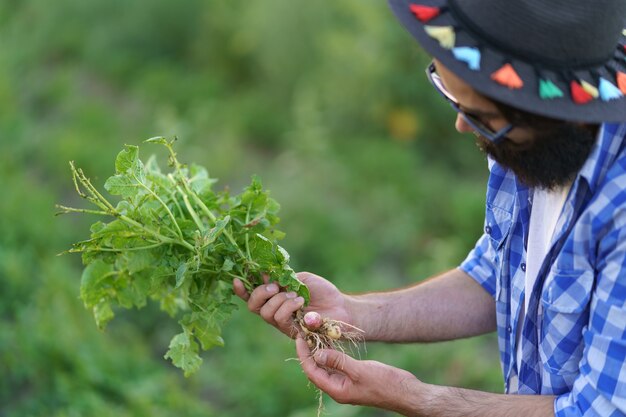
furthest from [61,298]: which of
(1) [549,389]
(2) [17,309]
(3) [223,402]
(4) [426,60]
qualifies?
(4) [426,60]

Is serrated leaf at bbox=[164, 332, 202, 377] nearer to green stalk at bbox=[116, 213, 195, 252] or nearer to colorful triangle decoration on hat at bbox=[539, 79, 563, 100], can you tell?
green stalk at bbox=[116, 213, 195, 252]

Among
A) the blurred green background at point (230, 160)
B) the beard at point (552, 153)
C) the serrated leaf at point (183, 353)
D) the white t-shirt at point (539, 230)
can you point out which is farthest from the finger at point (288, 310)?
the blurred green background at point (230, 160)

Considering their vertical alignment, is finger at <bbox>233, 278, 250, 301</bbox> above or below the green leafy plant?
below

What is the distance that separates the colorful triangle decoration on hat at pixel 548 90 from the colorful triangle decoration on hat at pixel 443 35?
22 centimetres

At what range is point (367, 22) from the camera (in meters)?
6.97

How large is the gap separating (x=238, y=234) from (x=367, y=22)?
15.1 ft

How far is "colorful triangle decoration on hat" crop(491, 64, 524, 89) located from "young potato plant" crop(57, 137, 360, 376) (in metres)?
0.90

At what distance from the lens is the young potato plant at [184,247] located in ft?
8.42

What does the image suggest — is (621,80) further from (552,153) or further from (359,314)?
(359,314)

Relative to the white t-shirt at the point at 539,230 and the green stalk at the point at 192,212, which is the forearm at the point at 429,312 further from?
the green stalk at the point at 192,212

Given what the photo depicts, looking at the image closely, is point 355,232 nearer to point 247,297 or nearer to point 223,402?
point 223,402

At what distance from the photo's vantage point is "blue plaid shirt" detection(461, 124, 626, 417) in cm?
202

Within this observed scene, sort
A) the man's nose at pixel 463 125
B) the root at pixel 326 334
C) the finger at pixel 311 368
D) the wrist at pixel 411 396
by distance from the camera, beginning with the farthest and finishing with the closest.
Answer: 1. the root at pixel 326 334
2. the finger at pixel 311 368
3. the wrist at pixel 411 396
4. the man's nose at pixel 463 125

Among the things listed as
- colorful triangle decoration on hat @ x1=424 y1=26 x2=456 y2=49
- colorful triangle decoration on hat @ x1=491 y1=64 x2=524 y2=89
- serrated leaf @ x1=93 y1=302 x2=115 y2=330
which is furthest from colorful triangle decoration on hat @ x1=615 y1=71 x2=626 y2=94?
serrated leaf @ x1=93 y1=302 x2=115 y2=330
